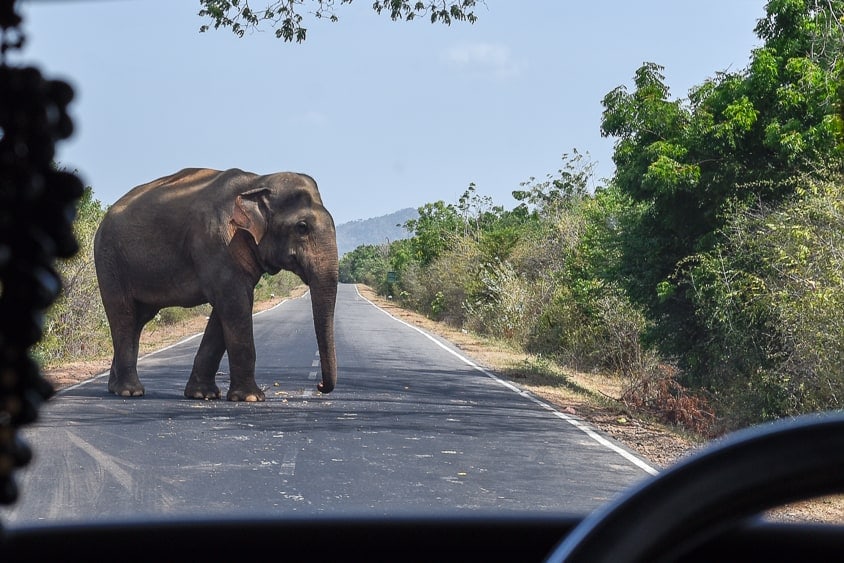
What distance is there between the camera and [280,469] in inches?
352

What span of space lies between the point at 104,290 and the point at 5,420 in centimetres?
1495

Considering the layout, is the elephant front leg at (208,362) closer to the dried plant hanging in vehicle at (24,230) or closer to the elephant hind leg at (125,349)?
the elephant hind leg at (125,349)

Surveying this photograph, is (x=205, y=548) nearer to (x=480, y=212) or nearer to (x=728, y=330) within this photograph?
(x=728, y=330)

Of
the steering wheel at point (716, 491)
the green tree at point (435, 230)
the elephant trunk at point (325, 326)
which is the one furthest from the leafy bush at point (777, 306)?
the green tree at point (435, 230)

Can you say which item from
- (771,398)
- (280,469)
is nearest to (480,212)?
(771,398)

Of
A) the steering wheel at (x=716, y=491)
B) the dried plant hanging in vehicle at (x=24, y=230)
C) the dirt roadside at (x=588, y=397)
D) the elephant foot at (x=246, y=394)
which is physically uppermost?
the dried plant hanging in vehicle at (x=24, y=230)

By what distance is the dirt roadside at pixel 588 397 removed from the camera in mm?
8172

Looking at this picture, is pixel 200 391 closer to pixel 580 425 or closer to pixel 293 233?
pixel 293 233

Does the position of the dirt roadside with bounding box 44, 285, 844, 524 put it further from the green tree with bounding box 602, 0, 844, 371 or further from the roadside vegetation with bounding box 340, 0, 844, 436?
the green tree with bounding box 602, 0, 844, 371

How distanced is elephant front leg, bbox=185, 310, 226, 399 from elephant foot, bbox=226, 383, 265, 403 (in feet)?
1.22

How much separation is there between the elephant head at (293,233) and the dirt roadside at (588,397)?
2.92m

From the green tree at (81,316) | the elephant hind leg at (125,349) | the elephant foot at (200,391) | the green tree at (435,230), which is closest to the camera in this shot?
the elephant foot at (200,391)

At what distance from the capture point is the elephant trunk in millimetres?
13430

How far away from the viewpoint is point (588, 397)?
54.9 ft
